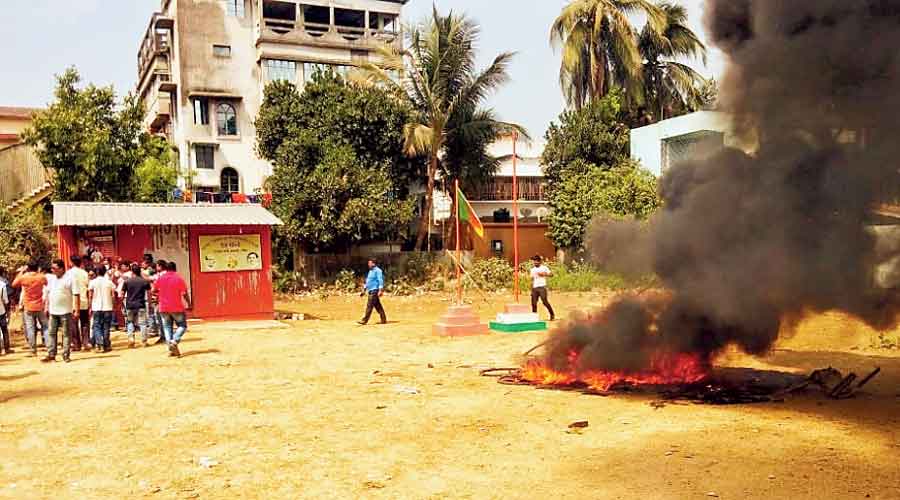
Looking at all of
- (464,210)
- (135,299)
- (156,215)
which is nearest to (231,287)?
(156,215)

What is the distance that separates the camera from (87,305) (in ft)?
43.4

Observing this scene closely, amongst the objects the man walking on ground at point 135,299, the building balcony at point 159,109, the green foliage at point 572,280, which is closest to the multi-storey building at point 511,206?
the green foliage at point 572,280

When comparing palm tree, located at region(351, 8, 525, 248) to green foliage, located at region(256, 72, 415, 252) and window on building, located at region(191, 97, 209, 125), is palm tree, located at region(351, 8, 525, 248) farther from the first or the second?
window on building, located at region(191, 97, 209, 125)

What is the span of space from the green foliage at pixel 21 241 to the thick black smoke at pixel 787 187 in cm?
1836

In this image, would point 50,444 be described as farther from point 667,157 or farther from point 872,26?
point 667,157

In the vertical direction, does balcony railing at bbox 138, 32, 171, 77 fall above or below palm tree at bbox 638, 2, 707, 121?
above

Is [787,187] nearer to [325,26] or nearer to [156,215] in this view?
[156,215]

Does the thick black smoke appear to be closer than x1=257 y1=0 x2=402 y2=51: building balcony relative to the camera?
Yes

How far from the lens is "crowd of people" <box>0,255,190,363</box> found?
12.3m

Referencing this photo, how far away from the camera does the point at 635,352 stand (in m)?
9.16

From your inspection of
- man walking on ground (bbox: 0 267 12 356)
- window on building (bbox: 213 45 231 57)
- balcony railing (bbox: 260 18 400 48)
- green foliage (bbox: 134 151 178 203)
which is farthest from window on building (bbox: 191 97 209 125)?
man walking on ground (bbox: 0 267 12 356)

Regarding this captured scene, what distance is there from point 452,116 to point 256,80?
12287 millimetres

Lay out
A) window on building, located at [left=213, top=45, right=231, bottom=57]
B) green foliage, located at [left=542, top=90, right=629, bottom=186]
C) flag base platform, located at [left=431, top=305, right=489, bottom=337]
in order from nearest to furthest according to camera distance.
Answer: flag base platform, located at [left=431, top=305, right=489, bottom=337]
green foliage, located at [left=542, top=90, right=629, bottom=186]
window on building, located at [left=213, top=45, right=231, bottom=57]

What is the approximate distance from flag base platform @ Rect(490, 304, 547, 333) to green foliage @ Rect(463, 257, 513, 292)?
11618 millimetres
